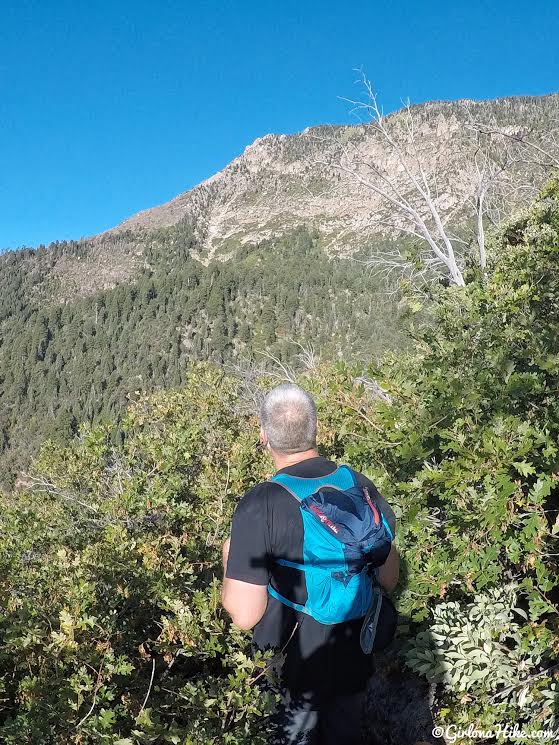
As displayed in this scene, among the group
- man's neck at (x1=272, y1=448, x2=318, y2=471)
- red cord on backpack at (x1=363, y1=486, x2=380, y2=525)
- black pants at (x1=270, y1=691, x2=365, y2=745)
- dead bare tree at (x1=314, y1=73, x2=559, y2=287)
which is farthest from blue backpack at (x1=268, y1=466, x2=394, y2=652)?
dead bare tree at (x1=314, y1=73, x2=559, y2=287)

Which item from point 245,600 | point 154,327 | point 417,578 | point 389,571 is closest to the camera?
point 245,600

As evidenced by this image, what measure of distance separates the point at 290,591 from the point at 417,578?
1.05 m

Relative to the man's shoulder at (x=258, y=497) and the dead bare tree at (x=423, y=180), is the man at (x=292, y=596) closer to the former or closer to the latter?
the man's shoulder at (x=258, y=497)

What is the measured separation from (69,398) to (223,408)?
392 ft

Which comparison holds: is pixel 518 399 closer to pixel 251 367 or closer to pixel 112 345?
pixel 251 367

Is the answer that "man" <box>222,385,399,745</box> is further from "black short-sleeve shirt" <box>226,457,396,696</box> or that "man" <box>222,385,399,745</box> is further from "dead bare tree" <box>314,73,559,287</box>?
"dead bare tree" <box>314,73,559,287</box>

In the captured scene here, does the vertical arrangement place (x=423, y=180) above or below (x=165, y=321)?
below

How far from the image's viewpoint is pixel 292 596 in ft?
6.05

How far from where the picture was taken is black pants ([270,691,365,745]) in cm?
192

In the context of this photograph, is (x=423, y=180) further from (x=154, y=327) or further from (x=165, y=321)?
(x=165, y=321)

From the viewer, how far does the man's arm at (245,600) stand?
177 cm

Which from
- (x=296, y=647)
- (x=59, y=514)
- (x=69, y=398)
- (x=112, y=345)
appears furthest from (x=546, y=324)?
(x=112, y=345)

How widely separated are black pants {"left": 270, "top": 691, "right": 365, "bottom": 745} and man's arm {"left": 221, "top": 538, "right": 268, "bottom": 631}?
15.9 inches

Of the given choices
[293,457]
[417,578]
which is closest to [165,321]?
[417,578]
